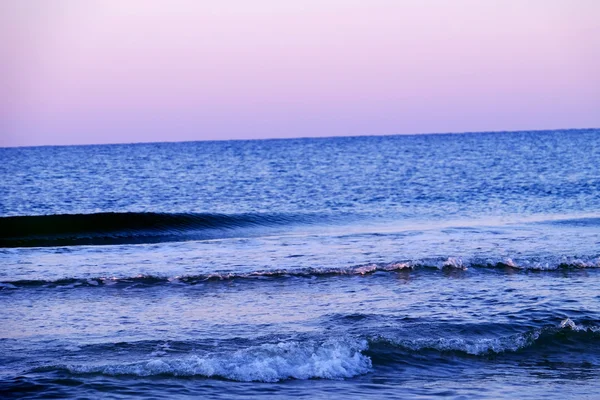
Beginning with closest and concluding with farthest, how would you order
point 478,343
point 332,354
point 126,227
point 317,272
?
point 332,354 < point 478,343 < point 317,272 < point 126,227

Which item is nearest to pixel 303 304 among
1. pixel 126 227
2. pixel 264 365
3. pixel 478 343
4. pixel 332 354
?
pixel 332 354

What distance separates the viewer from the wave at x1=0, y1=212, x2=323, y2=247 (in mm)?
24188

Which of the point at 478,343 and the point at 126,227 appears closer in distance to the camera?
the point at 478,343

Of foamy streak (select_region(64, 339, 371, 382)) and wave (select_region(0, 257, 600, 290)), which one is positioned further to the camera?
wave (select_region(0, 257, 600, 290))

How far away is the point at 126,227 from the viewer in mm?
26922

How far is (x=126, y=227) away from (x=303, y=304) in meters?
14.6

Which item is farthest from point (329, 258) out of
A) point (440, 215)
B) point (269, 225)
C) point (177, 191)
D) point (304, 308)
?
point (177, 191)

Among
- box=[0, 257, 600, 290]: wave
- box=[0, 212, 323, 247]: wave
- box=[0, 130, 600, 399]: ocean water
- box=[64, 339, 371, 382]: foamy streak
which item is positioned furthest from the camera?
box=[0, 212, 323, 247]: wave

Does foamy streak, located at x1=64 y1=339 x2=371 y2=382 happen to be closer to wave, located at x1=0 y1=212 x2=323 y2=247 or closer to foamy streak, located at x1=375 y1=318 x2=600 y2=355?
foamy streak, located at x1=375 y1=318 x2=600 y2=355

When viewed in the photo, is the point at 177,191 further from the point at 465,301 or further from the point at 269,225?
the point at 465,301

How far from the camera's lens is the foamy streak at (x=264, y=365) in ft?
31.8

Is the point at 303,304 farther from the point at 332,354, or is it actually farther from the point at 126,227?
the point at 126,227

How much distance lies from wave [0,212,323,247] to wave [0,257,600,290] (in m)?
7.57

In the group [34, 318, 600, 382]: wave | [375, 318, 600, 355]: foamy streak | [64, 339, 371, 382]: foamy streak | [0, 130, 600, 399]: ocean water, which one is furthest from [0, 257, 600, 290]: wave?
[64, 339, 371, 382]: foamy streak
